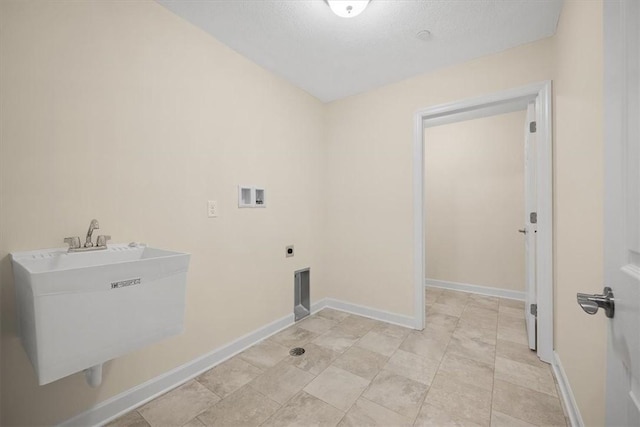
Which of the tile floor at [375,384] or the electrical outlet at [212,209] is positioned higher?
the electrical outlet at [212,209]

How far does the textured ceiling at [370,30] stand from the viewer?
1637 mm

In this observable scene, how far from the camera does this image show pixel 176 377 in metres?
1.70

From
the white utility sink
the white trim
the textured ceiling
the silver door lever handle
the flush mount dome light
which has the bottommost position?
the white trim

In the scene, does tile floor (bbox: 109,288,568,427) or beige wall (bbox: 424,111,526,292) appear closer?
tile floor (bbox: 109,288,568,427)

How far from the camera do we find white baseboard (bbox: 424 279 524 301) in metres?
3.22

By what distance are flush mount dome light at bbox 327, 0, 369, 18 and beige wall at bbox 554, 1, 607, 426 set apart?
3.50ft

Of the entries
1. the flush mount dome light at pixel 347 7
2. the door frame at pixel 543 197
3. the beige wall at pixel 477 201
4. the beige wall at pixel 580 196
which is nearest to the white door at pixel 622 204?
the beige wall at pixel 580 196

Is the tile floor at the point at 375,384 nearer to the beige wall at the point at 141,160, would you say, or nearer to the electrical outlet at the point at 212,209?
the beige wall at the point at 141,160

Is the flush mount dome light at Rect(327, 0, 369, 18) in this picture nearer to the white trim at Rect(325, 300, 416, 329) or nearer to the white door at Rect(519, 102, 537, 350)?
the white door at Rect(519, 102, 537, 350)

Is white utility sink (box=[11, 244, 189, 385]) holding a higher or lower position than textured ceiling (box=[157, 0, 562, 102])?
lower

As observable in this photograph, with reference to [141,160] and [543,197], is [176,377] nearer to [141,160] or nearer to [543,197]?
[141,160]

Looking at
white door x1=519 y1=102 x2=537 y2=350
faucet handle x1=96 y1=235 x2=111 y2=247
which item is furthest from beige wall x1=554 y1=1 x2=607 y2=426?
faucet handle x1=96 y1=235 x2=111 y2=247

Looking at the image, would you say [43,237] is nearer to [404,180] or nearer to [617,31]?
[617,31]

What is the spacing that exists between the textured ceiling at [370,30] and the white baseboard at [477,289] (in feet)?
8.87
